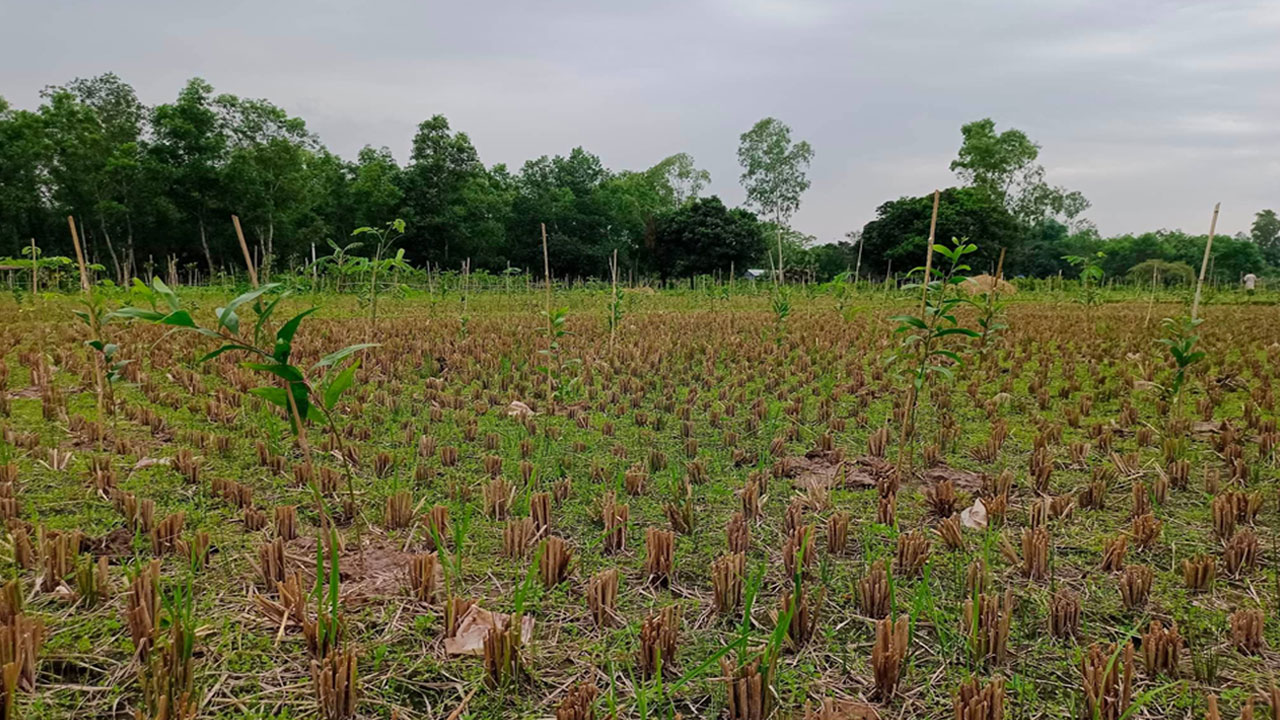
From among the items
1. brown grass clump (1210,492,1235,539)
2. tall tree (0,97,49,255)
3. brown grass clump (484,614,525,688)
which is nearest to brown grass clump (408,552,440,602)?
brown grass clump (484,614,525,688)

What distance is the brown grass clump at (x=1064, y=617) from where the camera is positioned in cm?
164

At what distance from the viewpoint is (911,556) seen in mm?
1972

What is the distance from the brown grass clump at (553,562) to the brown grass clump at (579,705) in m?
0.59

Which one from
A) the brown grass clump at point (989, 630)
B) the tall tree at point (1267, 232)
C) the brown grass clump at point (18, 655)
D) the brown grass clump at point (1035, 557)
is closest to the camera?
the brown grass clump at point (18, 655)

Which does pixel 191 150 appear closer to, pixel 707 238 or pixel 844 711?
pixel 707 238

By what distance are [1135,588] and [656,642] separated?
4.58 feet

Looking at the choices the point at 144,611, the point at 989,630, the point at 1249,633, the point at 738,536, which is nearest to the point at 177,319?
the point at 144,611

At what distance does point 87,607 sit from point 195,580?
23cm

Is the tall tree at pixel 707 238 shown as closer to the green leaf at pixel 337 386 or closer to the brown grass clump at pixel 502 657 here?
the green leaf at pixel 337 386

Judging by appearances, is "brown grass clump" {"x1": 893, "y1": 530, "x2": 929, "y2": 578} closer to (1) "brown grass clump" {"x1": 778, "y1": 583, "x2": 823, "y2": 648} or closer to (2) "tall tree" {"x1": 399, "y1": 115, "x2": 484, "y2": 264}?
(1) "brown grass clump" {"x1": 778, "y1": 583, "x2": 823, "y2": 648}

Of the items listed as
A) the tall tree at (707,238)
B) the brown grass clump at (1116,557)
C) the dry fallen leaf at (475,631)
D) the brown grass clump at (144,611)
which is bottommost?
the dry fallen leaf at (475,631)

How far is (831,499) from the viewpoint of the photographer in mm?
2641

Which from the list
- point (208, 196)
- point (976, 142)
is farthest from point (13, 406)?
point (976, 142)

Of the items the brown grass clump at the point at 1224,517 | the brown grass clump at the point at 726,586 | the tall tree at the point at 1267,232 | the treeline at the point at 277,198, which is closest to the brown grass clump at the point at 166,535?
the brown grass clump at the point at 726,586
